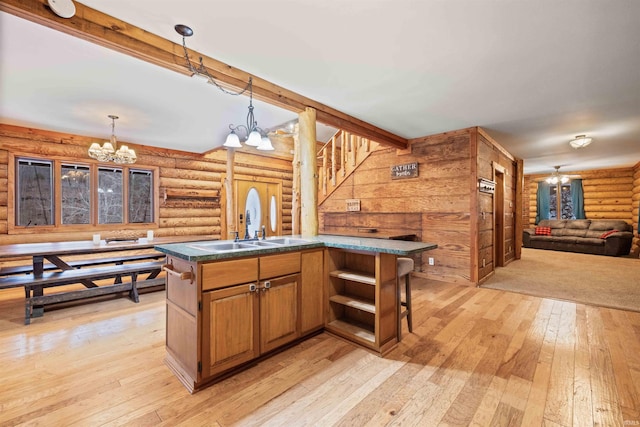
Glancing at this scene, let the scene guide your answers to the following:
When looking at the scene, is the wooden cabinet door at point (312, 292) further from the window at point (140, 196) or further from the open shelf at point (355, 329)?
the window at point (140, 196)

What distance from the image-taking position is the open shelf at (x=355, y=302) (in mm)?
2521

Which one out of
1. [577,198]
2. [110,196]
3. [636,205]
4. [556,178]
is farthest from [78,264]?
[577,198]

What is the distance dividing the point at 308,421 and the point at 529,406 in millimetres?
1390

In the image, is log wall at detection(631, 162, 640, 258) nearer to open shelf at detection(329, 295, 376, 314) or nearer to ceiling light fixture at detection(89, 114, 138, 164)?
open shelf at detection(329, 295, 376, 314)

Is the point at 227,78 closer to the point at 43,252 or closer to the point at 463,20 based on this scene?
the point at 463,20

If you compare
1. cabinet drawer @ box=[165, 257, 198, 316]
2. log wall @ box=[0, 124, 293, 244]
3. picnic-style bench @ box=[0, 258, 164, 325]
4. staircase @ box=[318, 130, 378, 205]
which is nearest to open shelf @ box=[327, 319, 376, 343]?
cabinet drawer @ box=[165, 257, 198, 316]

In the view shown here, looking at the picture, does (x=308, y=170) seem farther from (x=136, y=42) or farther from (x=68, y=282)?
(x=68, y=282)

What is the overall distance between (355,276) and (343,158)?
3.98m

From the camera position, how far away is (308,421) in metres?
1.66

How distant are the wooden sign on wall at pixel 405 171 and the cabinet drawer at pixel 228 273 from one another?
3.78 metres

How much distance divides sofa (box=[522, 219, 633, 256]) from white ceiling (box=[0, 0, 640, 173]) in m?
4.67

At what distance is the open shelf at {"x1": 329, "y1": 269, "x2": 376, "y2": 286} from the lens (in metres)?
Result: 2.50

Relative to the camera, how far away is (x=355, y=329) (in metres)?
2.68

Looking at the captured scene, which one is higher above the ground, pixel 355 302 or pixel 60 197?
pixel 60 197
